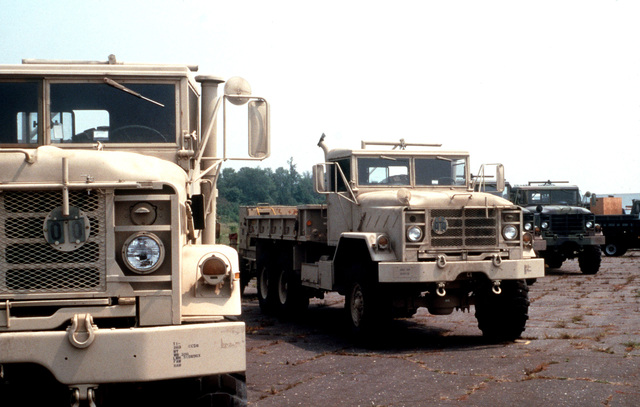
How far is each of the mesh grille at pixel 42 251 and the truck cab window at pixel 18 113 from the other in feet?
5.00

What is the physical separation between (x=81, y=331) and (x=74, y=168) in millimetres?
1005

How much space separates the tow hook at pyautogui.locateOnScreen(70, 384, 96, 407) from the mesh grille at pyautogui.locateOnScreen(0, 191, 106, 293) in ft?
2.01

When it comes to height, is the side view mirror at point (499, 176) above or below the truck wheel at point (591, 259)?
above

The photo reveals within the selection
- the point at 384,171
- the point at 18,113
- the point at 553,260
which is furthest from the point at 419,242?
the point at 553,260

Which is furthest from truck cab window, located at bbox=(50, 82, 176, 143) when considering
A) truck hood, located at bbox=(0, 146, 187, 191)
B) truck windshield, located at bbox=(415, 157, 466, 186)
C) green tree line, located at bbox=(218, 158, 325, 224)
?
green tree line, located at bbox=(218, 158, 325, 224)

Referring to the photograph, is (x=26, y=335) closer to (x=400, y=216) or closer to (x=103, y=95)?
(x=103, y=95)

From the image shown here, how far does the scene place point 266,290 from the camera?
15.3m

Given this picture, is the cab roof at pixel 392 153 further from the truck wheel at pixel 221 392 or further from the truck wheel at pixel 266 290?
the truck wheel at pixel 221 392

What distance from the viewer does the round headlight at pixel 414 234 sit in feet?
35.8

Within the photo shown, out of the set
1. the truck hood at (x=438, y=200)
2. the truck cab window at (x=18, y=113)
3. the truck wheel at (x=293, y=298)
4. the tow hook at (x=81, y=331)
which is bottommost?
the truck wheel at (x=293, y=298)

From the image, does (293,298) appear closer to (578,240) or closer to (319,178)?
(319,178)

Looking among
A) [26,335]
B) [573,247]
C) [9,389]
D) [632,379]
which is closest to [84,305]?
[26,335]

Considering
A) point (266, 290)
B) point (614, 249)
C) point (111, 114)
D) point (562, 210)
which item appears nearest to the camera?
point (111, 114)

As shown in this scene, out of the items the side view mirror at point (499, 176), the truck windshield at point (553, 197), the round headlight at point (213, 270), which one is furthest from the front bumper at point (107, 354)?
the truck windshield at point (553, 197)
